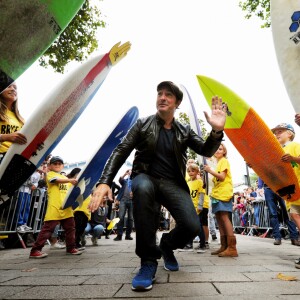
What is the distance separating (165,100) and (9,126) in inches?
68.6

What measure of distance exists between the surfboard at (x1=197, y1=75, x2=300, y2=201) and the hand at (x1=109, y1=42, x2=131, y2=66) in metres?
1.22

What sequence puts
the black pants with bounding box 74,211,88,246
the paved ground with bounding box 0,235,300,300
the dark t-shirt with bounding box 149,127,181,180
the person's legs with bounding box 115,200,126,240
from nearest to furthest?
the paved ground with bounding box 0,235,300,300, the dark t-shirt with bounding box 149,127,181,180, the black pants with bounding box 74,211,88,246, the person's legs with bounding box 115,200,126,240

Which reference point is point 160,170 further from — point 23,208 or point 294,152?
point 23,208

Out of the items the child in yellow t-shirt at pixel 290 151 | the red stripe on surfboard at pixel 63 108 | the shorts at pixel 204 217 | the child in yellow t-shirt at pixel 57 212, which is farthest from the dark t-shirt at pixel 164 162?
the shorts at pixel 204 217

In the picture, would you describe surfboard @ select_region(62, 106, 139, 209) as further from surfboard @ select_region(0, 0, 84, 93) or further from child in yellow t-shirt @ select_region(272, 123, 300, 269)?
surfboard @ select_region(0, 0, 84, 93)

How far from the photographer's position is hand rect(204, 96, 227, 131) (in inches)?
97.0

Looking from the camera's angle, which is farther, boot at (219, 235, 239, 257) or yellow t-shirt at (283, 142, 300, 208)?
boot at (219, 235, 239, 257)

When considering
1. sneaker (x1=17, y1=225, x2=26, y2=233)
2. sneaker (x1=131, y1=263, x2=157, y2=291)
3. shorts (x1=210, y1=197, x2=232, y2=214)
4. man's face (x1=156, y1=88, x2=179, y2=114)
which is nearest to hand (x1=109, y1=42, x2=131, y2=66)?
man's face (x1=156, y1=88, x2=179, y2=114)

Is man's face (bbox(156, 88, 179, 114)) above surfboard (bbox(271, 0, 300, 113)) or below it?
below

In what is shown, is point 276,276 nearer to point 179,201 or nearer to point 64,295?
point 179,201

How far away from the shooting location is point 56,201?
427cm

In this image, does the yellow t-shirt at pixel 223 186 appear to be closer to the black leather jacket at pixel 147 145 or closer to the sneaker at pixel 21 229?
the black leather jacket at pixel 147 145

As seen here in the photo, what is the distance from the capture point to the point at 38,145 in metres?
3.73

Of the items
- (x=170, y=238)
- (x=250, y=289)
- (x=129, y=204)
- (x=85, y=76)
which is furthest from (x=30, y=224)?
(x=250, y=289)
